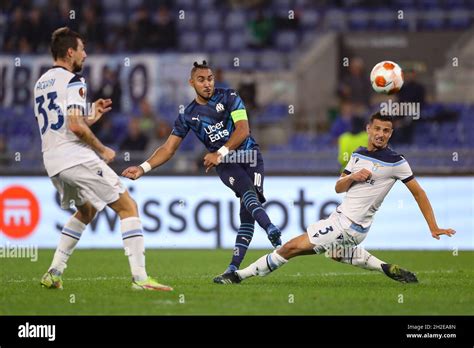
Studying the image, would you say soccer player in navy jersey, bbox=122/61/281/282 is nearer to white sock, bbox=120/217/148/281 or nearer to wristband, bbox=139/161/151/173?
wristband, bbox=139/161/151/173

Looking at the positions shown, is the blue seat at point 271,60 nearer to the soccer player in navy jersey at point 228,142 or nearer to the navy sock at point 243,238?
the soccer player in navy jersey at point 228,142

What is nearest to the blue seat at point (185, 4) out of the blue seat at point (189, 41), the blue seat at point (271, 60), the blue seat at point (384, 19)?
the blue seat at point (189, 41)

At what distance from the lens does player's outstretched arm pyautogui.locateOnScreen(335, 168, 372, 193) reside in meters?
9.70

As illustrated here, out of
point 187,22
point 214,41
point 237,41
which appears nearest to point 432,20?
point 237,41

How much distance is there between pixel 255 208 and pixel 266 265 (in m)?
0.62

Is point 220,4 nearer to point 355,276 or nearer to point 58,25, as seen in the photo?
point 58,25

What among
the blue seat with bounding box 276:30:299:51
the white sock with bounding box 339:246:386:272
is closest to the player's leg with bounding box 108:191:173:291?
the white sock with bounding box 339:246:386:272

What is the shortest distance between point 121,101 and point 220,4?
4350mm

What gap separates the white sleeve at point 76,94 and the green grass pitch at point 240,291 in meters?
1.65

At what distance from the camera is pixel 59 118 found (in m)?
9.41

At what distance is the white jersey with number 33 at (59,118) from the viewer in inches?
368

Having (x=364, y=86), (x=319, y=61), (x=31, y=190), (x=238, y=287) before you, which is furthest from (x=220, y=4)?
(x=238, y=287)

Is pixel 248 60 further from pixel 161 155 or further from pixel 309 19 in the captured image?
pixel 161 155

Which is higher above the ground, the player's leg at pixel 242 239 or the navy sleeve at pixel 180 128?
the navy sleeve at pixel 180 128
